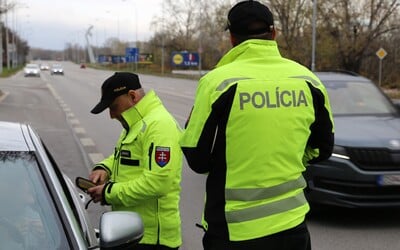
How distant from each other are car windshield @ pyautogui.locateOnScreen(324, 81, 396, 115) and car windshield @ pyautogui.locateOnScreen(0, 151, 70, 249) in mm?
5235

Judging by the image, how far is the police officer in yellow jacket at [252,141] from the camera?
2.50 meters

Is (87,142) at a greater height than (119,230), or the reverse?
(119,230)

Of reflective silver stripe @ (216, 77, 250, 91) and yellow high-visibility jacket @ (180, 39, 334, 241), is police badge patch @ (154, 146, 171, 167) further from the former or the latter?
reflective silver stripe @ (216, 77, 250, 91)

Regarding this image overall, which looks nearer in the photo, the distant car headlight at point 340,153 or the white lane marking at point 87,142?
the distant car headlight at point 340,153

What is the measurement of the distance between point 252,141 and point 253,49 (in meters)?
0.42

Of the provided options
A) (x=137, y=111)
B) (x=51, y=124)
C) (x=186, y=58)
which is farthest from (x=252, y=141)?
(x=186, y=58)

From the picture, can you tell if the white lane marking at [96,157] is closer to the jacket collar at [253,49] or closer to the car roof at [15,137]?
the car roof at [15,137]

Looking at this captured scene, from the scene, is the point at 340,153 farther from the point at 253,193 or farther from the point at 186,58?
the point at 186,58

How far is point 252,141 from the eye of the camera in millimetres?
2498

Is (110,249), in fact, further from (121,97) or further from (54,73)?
(54,73)

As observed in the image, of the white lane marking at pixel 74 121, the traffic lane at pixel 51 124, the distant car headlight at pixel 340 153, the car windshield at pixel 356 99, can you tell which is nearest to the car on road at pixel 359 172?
the distant car headlight at pixel 340 153

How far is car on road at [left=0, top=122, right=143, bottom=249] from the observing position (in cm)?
252

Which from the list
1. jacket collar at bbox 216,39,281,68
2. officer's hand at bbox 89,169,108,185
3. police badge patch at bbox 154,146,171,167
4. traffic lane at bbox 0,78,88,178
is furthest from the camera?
traffic lane at bbox 0,78,88,178

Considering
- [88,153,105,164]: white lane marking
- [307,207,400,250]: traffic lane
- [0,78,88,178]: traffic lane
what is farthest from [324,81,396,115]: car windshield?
[88,153,105,164]: white lane marking
